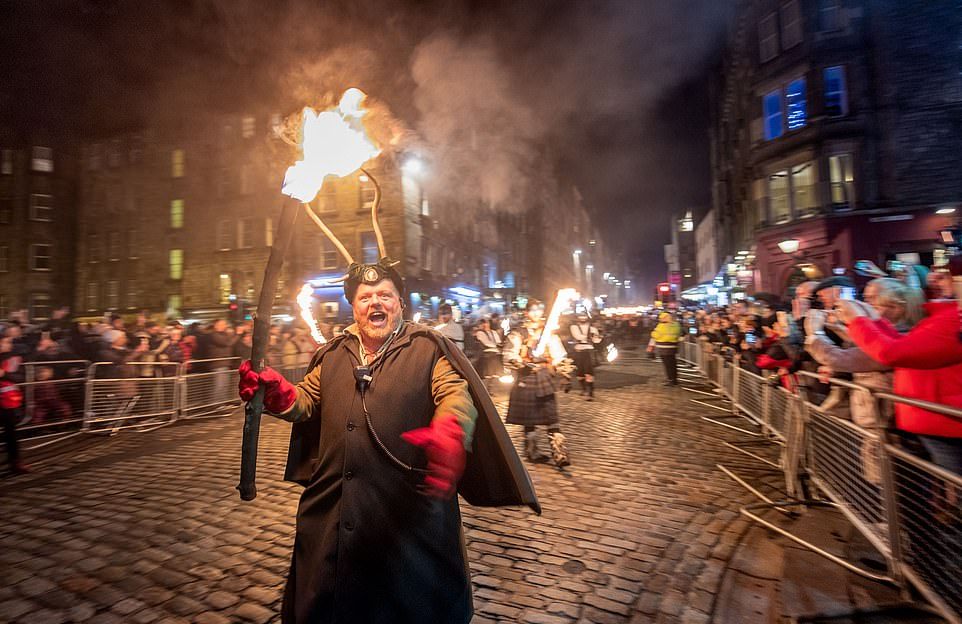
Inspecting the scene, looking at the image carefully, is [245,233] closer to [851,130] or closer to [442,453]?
[851,130]

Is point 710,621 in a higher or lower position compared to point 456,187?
lower

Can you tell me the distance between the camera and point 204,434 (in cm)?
858

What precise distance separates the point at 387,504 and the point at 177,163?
1455 inches

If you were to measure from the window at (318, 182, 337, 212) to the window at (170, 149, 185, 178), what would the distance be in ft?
35.2

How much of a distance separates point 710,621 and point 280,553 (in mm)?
3175

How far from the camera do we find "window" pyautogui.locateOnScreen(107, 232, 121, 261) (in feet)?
107

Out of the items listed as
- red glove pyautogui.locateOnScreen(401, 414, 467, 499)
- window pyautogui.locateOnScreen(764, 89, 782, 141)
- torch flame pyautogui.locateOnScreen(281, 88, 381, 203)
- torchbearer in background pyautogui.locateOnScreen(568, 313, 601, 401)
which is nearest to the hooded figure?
red glove pyautogui.locateOnScreen(401, 414, 467, 499)

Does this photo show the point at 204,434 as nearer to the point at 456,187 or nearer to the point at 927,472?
the point at 927,472

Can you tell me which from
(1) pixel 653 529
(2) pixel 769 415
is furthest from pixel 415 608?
(2) pixel 769 415

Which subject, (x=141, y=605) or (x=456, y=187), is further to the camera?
(x=456, y=187)

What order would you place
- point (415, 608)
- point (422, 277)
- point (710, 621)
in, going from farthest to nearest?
point (422, 277), point (710, 621), point (415, 608)

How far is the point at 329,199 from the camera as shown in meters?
29.0

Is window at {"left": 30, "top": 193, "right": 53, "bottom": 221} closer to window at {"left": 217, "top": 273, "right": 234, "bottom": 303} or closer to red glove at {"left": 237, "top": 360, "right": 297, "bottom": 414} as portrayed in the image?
window at {"left": 217, "top": 273, "right": 234, "bottom": 303}

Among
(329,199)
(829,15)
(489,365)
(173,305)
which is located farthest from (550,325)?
(173,305)
